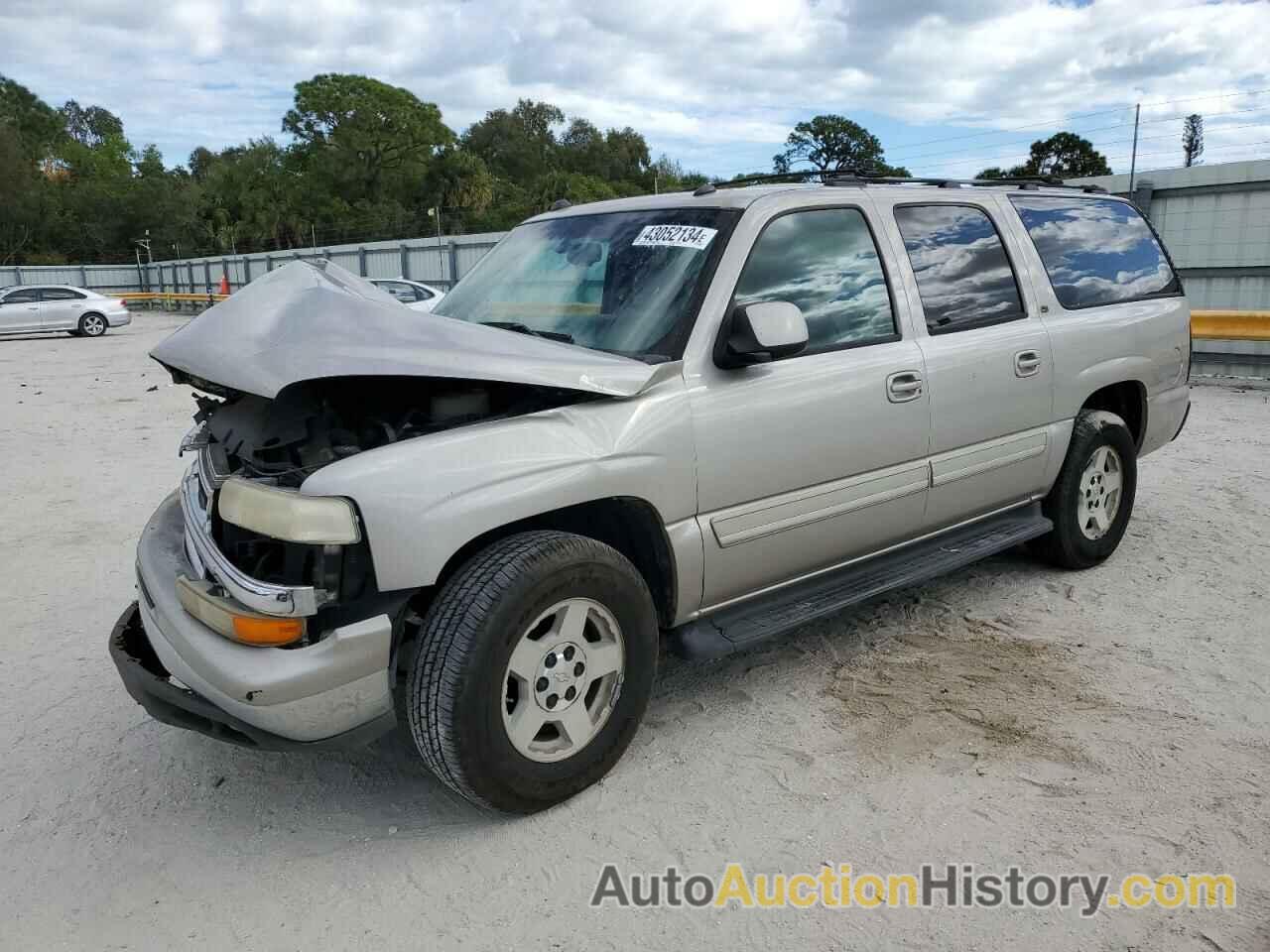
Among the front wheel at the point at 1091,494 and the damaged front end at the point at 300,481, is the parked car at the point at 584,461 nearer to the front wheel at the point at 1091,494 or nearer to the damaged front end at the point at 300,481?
the damaged front end at the point at 300,481

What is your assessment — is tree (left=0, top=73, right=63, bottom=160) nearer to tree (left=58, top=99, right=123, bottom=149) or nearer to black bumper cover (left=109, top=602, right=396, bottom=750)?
tree (left=58, top=99, right=123, bottom=149)

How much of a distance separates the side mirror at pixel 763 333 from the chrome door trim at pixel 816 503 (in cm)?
51

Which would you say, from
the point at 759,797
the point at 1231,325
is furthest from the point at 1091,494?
the point at 1231,325

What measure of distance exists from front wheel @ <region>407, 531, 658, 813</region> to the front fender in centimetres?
14

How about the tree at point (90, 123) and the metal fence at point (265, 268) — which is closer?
the metal fence at point (265, 268)

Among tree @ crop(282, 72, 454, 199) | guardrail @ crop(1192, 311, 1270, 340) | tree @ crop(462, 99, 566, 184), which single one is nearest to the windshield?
guardrail @ crop(1192, 311, 1270, 340)

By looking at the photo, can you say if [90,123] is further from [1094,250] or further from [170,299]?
[1094,250]

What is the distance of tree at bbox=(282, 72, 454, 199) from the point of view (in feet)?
240

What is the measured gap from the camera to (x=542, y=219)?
432 centimetres

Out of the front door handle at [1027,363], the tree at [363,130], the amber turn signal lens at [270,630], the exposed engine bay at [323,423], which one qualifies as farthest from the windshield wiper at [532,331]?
the tree at [363,130]

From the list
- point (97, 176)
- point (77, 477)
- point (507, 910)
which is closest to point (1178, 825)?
point (507, 910)

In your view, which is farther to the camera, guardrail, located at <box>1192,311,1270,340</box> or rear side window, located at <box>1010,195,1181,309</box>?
guardrail, located at <box>1192,311,1270,340</box>

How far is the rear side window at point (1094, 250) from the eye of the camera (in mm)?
4609

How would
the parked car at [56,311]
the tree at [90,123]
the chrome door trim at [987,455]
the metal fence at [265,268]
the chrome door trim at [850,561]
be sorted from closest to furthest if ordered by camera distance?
the chrome door trim at [850,561] < the chrome door trim at [987,455] < the parked car at [56,311] < the metal fence at [265,268] < the tree at [90,123]
